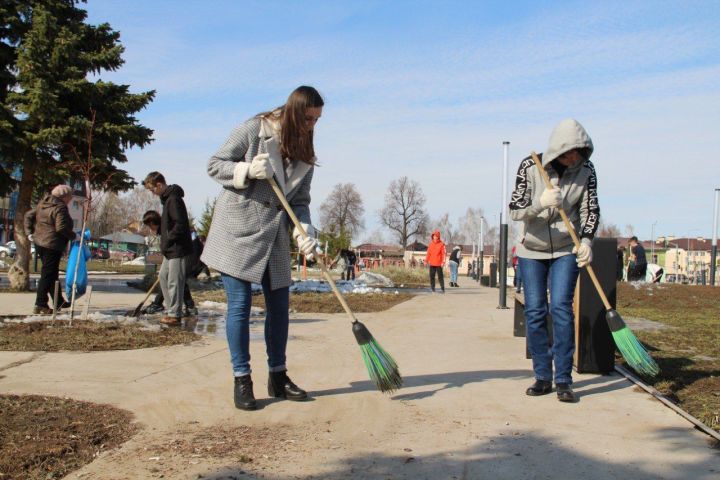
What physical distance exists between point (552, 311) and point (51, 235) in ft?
20.6

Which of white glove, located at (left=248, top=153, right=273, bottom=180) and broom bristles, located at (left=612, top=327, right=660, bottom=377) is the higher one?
white glove, located at (left=248, top=153, right=273, bottom=180)

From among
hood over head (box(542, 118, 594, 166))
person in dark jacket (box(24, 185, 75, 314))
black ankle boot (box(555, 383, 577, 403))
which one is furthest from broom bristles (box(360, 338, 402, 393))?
person in dark jacket (box(24, 185, 75, 314))

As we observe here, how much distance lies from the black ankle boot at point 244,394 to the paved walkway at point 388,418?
8 cm

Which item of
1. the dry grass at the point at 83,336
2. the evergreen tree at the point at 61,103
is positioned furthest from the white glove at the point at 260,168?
the evergreen tree at the point at 61,103

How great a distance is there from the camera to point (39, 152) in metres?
13.0

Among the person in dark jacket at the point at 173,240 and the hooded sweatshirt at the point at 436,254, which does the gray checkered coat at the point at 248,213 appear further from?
the hooded sweatshirt at the point at 436,254

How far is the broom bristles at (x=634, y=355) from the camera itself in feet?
14.1

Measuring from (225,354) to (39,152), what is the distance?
937 cm

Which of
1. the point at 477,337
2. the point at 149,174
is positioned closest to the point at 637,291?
the point at 477,337

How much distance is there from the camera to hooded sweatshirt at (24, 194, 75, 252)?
26.6 ft

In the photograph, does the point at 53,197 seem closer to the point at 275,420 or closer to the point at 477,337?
the point at 477,337

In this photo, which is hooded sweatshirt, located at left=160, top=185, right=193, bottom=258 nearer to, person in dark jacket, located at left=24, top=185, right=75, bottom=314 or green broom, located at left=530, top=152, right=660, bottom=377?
person in dark jacket, located at left=24, top=185, right=75, bottom=314

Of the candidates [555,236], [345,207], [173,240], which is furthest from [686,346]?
[345,207]

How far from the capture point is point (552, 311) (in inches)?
178
